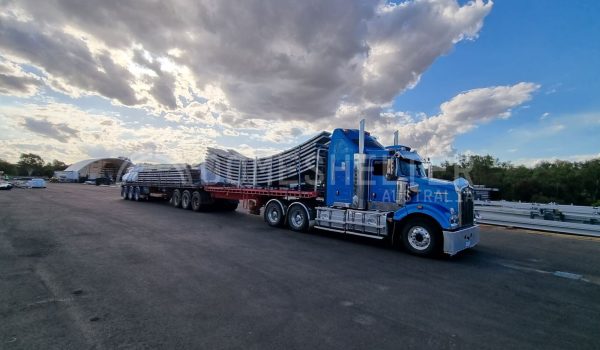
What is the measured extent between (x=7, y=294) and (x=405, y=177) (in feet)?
28.0

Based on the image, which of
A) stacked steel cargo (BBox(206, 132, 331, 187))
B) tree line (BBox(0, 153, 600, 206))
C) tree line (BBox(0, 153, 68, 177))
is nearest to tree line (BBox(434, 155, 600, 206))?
tree line (BBox(0, 153, 600, 206))

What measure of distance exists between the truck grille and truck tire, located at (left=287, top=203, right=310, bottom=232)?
190 inches

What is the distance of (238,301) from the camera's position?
4.18 metres

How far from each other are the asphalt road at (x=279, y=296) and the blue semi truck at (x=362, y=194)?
0.72m

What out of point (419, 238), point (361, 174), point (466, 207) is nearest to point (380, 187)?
point (361, 174)

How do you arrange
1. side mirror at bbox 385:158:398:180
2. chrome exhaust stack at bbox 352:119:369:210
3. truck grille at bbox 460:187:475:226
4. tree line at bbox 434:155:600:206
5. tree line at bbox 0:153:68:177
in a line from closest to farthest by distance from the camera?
truck grille at bbox 460:187:475:226 → side mirror at bbox 385:158:398:180 → chrome exhaust stack at bbox 352:119:369:210 → tree line at bbox 434:155:600:206 → tree line at bbox 0:153:68:177

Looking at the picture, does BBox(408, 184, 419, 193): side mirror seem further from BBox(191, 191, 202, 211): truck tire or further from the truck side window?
BBox(191, 191, 202, 211): truck tire

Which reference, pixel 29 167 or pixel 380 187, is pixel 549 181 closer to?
pixel 380 187

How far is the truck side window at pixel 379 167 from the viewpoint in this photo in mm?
8664

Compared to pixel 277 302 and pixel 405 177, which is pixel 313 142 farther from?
pixel 277 302

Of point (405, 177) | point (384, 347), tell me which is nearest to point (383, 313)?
point (384, 347)

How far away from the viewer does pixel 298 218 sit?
35.5 feet

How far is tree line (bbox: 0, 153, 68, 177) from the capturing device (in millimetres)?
113194

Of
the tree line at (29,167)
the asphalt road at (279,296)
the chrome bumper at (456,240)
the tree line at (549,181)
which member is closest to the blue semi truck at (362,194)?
the chrome bumper at (456,240)
